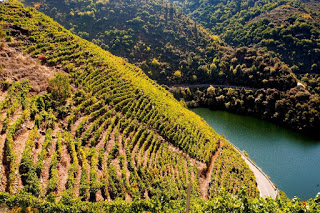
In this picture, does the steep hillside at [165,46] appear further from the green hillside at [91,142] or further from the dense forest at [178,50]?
the green hillside at [91,142]

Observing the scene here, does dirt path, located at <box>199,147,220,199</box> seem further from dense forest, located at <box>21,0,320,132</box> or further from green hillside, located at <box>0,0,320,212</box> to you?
dense forest, located at <box>21,0,320,132</box>

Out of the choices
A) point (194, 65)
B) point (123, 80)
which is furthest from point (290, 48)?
point (123, 80)

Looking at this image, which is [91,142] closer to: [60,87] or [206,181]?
[60,87]

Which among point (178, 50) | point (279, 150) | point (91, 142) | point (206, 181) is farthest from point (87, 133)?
point (178, 50)

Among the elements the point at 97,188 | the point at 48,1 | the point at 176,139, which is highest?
the point at 48,1

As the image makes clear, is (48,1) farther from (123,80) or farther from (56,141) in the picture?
(56,141)

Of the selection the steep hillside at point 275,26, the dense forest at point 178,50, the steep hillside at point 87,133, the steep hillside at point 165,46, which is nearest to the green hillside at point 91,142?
the steep hillside at point 87,133
